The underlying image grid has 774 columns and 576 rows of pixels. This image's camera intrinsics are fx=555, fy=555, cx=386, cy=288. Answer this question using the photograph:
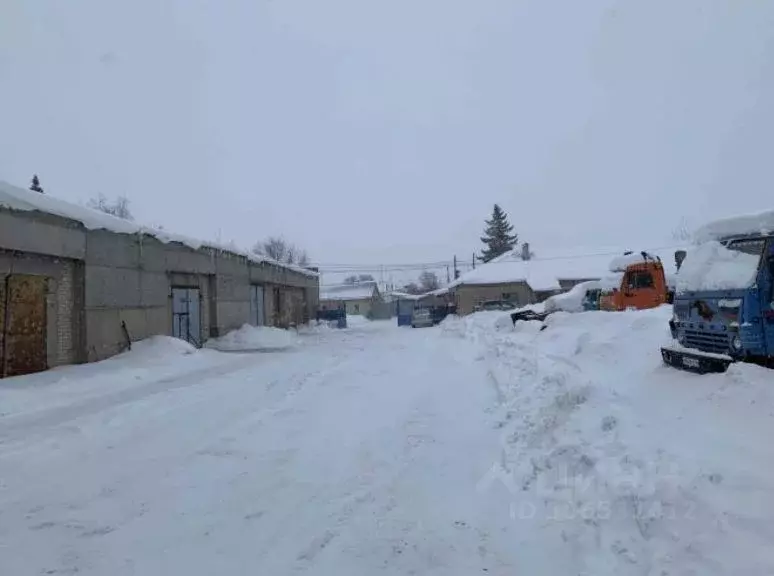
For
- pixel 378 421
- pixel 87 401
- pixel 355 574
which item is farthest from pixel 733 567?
pixel 87 401

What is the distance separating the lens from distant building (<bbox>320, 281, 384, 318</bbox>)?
86125 mm

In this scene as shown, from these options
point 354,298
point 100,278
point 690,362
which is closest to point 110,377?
point 100,278

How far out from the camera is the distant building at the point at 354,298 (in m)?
86.1

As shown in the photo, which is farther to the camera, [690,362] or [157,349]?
[157,349]

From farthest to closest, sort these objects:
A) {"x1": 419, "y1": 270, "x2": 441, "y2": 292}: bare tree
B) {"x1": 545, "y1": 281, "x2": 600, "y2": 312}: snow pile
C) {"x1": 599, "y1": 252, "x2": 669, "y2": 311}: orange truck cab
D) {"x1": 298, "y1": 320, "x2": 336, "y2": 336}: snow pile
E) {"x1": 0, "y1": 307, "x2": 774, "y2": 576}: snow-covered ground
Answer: {"x1": 419, "y1": 270, "x2": 441, "y2": 292}: bare tree
{"x1": 298, "y1": 320, "x2": 336, "y2": 336}: snow pile
{"x1": 545, "y1": 281, "x2": 600, "y2": 312}: snow pile
{"x1": 599, "y1": 252, "x2": 669, "y2": 311}: orange truck cab
{"x1": 0, "y1": 307, "x2": 774, "y2": 576}: snow-covered ground

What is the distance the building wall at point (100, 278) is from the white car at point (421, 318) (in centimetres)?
2264

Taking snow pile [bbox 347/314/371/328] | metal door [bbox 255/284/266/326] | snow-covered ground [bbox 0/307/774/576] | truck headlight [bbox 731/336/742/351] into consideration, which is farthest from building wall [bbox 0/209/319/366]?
snow pile [bbox 347/314/371/328]

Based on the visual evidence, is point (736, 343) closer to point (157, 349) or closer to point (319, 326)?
point (157, 349)

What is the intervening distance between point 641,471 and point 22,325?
1470 cm

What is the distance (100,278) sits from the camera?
16578 mm

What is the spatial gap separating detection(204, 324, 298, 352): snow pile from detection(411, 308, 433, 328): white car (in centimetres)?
1835

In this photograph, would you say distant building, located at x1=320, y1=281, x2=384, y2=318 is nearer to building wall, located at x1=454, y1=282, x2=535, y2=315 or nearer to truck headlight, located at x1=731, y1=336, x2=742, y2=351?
building wall, located at x1=454, y1=282, x2=535, y2=315

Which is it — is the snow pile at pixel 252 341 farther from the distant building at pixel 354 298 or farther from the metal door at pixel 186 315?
the distant building at pixel 354 298

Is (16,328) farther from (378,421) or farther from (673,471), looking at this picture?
(673,471)
